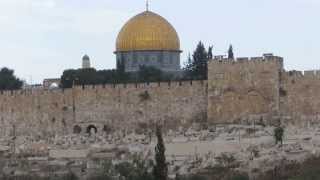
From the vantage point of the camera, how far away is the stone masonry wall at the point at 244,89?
47125 mm

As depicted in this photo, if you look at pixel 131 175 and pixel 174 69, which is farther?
pixel 174 69

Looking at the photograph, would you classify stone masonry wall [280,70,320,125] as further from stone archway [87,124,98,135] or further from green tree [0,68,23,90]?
green tree [0,68,23,90]

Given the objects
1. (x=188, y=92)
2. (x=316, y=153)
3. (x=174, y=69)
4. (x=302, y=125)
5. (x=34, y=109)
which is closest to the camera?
(x=316, y=153)

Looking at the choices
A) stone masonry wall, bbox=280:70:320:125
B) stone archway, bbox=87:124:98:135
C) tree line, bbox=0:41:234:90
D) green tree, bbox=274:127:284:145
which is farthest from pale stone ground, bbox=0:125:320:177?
tree line, bbox=0:41:234:90

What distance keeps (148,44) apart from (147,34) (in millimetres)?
650

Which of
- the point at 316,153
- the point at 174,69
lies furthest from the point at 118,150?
the point at 174,69

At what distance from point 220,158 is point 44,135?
37.6 ft

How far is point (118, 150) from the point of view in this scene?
4638 centimetres

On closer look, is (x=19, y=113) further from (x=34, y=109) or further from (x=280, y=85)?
(x=280, y=85)

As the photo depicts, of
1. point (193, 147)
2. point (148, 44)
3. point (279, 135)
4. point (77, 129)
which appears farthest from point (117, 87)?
point (279, 135)

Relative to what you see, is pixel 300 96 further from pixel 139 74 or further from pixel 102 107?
pixel 139 74

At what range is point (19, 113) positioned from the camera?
54.4 metres

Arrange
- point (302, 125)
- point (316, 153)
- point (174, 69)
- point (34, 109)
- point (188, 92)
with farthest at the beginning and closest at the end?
1. point (174, 69)
2. point (34, 109)
3. point (188, 92)
4. point (302, 125)
5. point (316, 153)

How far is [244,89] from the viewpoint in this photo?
47406mm
